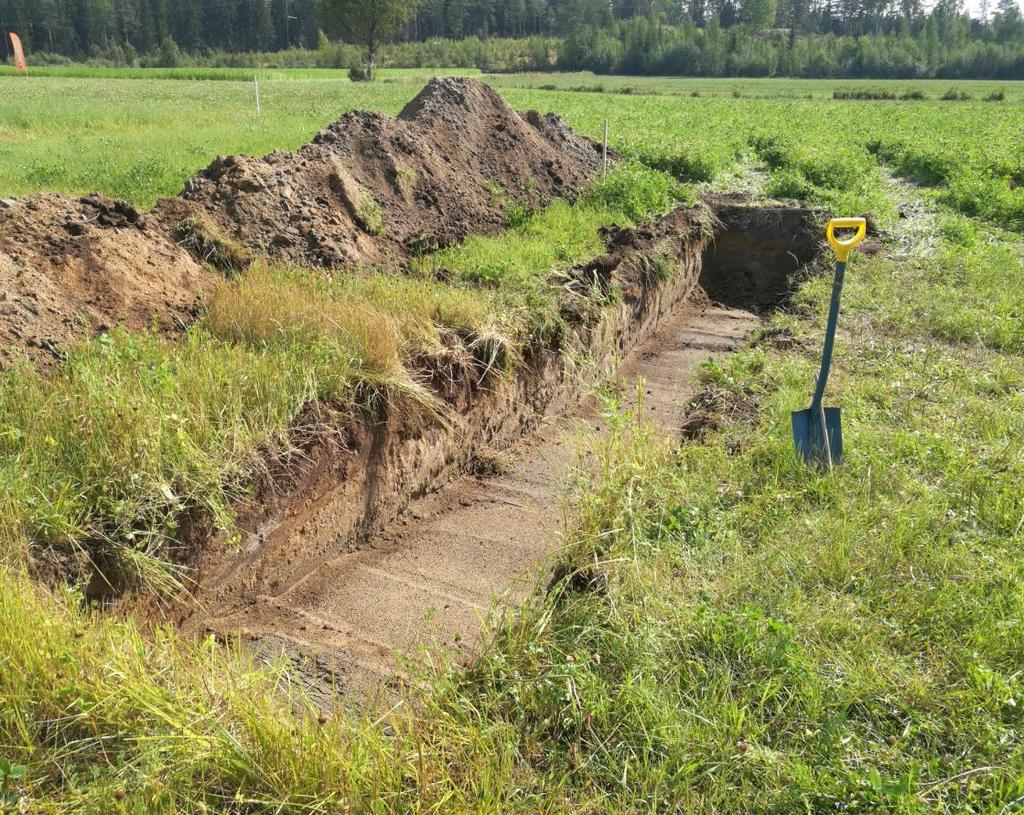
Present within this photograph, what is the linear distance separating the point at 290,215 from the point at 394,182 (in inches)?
82.6

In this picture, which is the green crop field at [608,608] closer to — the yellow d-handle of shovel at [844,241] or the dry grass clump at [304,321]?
the dry grass clump at [304,321]

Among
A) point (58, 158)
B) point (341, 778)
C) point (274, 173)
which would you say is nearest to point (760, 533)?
point (341, 778)

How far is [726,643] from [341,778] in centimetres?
162

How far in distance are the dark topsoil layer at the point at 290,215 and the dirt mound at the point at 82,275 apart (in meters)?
0.01

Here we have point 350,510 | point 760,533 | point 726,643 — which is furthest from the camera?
point 350,510

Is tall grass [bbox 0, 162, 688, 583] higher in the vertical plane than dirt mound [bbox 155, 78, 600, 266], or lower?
lower

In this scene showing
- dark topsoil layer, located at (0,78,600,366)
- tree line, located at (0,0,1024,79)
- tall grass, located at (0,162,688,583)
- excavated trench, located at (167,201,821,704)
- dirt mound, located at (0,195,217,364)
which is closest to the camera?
tall grass, located at (0,162,688,583)

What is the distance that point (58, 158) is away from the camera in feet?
42.7

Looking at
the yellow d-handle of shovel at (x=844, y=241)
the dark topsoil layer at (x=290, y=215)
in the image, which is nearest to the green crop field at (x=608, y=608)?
the dark topsoil layer at (x=290, y=215)

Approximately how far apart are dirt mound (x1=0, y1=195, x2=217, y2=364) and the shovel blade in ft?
14.8

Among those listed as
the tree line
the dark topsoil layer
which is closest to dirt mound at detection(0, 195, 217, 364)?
the dark topsoil layer

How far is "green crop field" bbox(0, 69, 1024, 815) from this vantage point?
2654mm

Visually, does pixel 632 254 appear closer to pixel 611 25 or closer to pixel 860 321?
pixel 860 321

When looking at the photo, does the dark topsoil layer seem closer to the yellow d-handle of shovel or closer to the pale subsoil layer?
the pale subsoil layer
